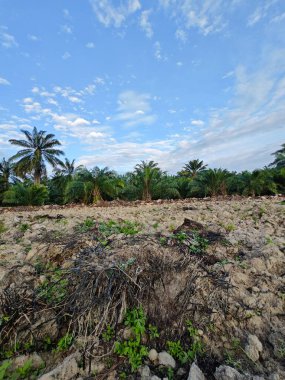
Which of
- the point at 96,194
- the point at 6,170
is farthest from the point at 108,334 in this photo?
the point at 6,170

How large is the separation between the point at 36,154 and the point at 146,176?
15.9 meters

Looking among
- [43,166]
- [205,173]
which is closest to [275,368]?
[205,173]

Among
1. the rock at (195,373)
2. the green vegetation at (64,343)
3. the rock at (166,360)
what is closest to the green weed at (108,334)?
the green vegetation at (64,343)

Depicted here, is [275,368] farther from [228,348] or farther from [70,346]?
[70,346]

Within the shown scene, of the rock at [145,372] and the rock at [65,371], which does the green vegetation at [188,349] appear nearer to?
the rock at [145,372]

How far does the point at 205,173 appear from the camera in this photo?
56.6 ft

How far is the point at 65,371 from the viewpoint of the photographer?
1546 millimetres

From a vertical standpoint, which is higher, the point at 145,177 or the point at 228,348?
the point at 145,177

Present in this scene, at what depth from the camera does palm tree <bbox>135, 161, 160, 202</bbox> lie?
16.0 metres

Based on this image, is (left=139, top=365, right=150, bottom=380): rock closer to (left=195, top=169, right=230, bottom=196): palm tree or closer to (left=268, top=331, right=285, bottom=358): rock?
(left=268, top=331, right=285, bottom=358): rock

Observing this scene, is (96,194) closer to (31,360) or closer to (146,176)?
(146,176)

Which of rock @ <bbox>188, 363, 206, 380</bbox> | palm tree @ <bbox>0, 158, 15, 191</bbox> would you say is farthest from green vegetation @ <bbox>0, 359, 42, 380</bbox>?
palm tree @ <bbox>0, 158, 15, 191</bbox>

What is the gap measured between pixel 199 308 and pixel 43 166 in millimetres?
28207

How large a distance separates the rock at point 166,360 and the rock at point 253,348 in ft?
1.64
